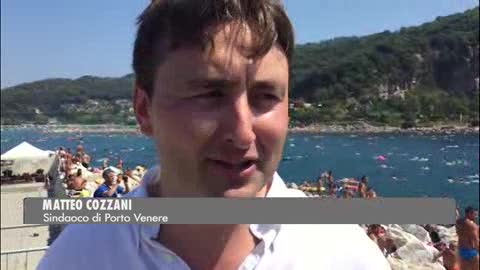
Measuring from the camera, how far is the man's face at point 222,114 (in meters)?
0.56

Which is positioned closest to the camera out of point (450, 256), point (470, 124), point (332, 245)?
point (332, 245)

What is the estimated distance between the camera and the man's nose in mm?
555

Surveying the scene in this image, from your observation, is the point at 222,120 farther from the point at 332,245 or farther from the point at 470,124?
the point at 470,124

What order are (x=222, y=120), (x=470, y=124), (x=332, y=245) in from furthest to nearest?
(x=470, y=124) < (x=332, y=245) < (x=222, y=120)

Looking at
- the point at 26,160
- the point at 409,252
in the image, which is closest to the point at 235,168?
the point at 409,252

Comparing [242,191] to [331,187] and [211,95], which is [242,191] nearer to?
[211,95]

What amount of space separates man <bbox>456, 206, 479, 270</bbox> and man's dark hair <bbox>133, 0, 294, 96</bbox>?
5.31 m

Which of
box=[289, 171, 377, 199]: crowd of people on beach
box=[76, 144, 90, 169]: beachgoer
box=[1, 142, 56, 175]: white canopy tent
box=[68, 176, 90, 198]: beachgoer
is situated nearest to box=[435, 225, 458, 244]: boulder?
box=[289, 171, 377, 199]: crowd of people on beach

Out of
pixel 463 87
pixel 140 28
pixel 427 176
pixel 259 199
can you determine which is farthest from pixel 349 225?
pixel 463 87

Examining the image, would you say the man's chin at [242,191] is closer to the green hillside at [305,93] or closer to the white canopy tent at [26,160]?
the green hillside at [305,93]

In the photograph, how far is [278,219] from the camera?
0.61m

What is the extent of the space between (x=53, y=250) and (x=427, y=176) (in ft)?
111

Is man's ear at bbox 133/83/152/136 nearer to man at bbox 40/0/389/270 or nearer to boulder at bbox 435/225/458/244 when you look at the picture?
man at bbox 40/0/389/270

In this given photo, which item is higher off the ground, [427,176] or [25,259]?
[25,259]
